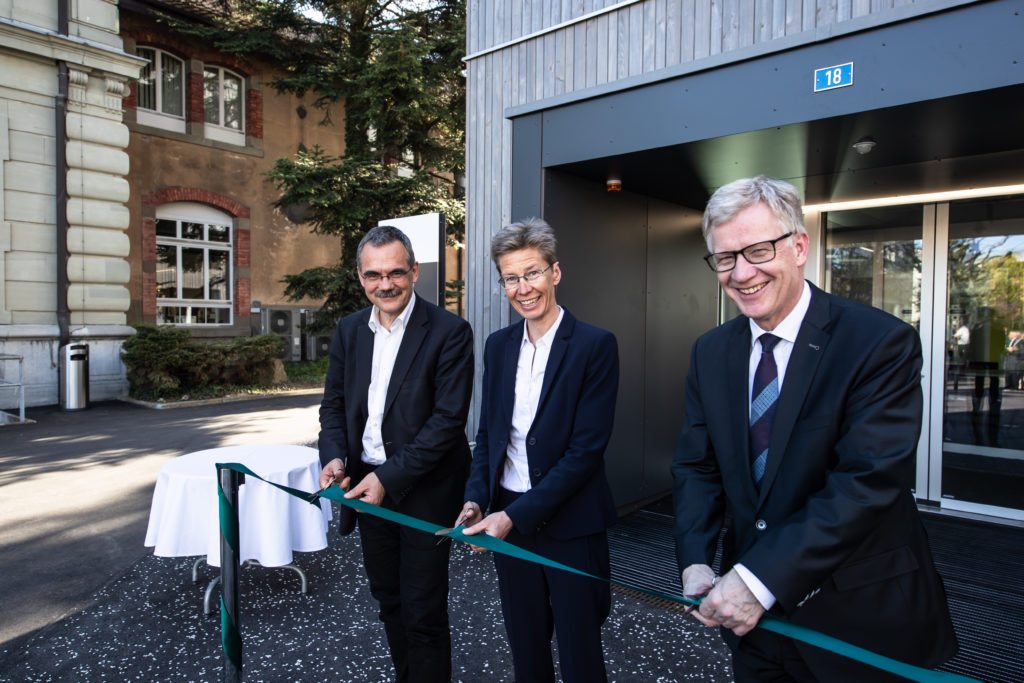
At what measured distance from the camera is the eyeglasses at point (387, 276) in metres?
2.67

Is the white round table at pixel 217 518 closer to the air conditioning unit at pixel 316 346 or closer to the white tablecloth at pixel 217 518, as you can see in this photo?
the white tablecloth at pixel 217 518

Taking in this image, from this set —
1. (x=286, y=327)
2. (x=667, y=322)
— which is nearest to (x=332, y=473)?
(x=667, y=322)

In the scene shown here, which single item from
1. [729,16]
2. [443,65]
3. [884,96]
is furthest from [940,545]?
[443,65]

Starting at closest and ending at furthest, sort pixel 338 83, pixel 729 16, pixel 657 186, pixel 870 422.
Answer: pixel 870 422 → pixel 729 16 → pixel 657 186 → pixel 338 83

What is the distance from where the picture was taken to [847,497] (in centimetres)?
142

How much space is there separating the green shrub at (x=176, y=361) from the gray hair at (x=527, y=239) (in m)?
11.4

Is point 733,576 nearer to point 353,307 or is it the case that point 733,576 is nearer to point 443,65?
point 353,307

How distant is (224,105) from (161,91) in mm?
1578

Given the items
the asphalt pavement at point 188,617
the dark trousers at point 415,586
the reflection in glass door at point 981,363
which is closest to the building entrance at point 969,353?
the reflection in glass door at point 981,363

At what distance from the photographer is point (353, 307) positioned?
12.7 metres

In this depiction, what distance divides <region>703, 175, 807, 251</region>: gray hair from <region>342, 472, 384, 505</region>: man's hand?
66.3 inches

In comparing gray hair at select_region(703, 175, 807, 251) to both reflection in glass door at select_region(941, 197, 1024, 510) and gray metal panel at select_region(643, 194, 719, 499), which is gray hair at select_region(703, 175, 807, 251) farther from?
reflection in glass door at select_region(941, 197, 1024, 510)

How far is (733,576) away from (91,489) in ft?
22.2

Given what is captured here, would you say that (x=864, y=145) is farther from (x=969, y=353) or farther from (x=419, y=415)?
(x=419, y=415)
